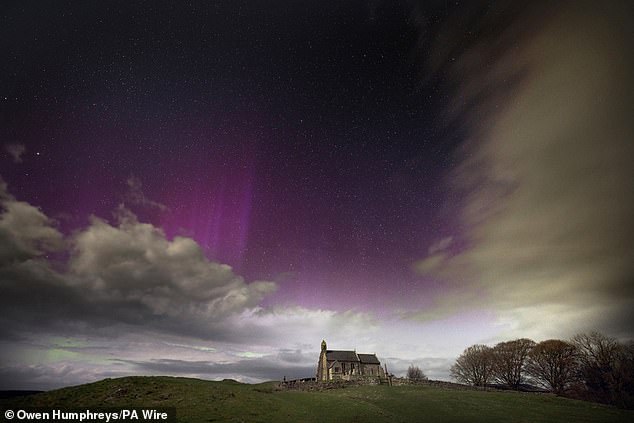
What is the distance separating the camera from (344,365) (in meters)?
115

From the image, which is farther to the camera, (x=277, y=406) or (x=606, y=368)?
(x=606, y=368)

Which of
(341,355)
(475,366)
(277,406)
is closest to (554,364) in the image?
(475,366)

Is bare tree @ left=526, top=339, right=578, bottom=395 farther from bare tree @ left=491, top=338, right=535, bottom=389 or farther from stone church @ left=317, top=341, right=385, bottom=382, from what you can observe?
stone church @ left=317, top=341, right=385, bottom=382

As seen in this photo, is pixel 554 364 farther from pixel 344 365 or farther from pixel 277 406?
pixel 277 406

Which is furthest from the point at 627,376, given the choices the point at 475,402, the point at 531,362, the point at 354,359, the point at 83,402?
the point at 83,402

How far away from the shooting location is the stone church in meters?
112

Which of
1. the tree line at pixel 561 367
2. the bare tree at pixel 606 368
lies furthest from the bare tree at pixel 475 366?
the bare tree at pixel 606 368

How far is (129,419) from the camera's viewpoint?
29.1 meters

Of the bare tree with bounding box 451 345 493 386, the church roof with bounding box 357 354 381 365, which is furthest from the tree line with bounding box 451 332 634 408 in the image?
the church roof with bounding box 357 354 381 365

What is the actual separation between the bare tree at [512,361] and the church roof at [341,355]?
46.0 meters

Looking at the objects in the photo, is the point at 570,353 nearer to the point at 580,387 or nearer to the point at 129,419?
the point at 580,387

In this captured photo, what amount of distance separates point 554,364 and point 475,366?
2169 cm

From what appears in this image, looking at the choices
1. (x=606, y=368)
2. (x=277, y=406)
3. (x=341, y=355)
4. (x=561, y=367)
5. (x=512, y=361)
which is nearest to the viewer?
(x=277, y=406)

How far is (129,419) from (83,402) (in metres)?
8.43
